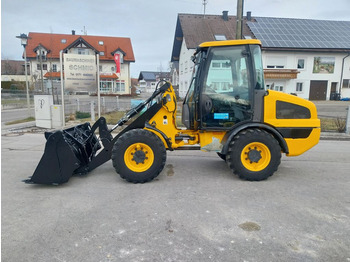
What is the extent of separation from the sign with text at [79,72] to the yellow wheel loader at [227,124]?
7.22 metres

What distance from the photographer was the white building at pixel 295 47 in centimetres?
2783

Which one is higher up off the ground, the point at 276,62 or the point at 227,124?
the point at 276,62

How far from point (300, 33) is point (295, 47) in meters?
2.84

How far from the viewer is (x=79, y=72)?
11281mm

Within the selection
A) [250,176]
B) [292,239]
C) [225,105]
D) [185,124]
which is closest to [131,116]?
[185,124]

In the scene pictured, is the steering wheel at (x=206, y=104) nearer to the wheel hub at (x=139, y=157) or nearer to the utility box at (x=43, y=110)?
the wheel hub at (x=139, y=157)

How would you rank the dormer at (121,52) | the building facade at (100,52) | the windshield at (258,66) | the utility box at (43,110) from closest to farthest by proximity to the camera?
the windshield at (258,66) → the utility box at (43,110) → the building facade at (100,52) → the dormer at (121,52)

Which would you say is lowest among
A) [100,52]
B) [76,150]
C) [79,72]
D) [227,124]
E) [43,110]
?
[76,150]

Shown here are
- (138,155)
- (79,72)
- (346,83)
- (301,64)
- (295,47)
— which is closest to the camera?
(138,155)

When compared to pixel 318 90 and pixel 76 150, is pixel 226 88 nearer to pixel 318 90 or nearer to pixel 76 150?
pixel 76 150

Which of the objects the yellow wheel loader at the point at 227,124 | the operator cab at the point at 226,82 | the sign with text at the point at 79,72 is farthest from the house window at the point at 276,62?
the operator cab at the point at 226,82

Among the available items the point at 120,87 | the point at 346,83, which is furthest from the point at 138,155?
the point at 120,87

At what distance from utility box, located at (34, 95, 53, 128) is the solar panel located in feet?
74.5

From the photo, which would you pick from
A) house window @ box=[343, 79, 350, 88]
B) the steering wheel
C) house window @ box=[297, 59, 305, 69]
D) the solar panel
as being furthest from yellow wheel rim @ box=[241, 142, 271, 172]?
house window @ box=[343, 79, 350, 88]
